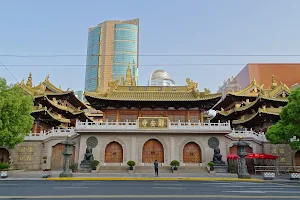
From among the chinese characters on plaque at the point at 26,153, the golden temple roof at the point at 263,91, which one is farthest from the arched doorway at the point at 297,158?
the chinese characters on plaque at the point at 26,153

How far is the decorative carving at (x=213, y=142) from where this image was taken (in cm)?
2714

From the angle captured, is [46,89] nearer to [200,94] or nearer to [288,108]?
[200,94]

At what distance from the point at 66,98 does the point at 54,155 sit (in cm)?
1122

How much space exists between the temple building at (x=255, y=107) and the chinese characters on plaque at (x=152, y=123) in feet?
38.7

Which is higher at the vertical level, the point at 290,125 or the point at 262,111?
the point at 262,111

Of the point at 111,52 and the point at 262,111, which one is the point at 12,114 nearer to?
the point at 262,111

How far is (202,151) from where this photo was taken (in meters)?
27.1

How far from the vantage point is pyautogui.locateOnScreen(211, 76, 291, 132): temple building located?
30625mm

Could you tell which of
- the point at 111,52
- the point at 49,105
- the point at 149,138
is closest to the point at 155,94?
the point at 149,138

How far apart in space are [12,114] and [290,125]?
81.0 feet

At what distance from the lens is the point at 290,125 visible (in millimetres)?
21453

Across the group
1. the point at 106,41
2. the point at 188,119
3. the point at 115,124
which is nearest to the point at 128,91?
the point at 115,124

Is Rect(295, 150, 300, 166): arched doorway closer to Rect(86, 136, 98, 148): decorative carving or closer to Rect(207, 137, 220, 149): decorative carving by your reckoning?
Result: Rect(207, 137, 220, 149): decorative carving

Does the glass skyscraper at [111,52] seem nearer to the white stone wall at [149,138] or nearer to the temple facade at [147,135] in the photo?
the temple facade at [147,135]
